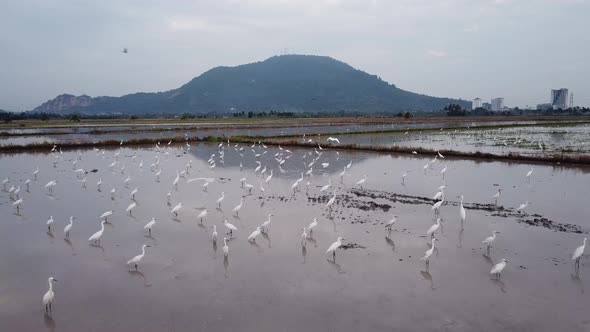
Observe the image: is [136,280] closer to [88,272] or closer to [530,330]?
[88,272]

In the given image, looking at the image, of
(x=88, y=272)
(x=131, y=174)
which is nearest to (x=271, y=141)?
(x=131, y=174)

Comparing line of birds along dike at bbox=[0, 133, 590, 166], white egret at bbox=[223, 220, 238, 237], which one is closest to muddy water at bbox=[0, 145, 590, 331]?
white egret at bbox=[223, 220, 238, 237]

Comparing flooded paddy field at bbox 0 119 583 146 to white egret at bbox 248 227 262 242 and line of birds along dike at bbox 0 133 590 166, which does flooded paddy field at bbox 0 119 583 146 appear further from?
white egret at bbox 248 227 262 242

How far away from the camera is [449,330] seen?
6664 mm

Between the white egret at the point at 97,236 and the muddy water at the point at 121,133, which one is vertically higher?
the muddy water at the point at 121,133

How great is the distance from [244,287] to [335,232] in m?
3.88

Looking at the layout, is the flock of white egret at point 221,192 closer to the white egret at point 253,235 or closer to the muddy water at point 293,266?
the white egret at point 253,235

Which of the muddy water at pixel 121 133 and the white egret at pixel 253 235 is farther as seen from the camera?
the muddy water at pixel 121 133

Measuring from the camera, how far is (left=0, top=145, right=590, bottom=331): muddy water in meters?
7.07

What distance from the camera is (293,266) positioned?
359 inches

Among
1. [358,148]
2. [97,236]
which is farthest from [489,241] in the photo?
[358,148]

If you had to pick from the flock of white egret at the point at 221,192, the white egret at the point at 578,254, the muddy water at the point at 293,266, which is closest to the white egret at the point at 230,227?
the flock of white egret at the point at 221,192

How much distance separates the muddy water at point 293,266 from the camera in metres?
7.07

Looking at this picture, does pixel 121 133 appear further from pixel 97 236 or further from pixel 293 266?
pixel 293 266
